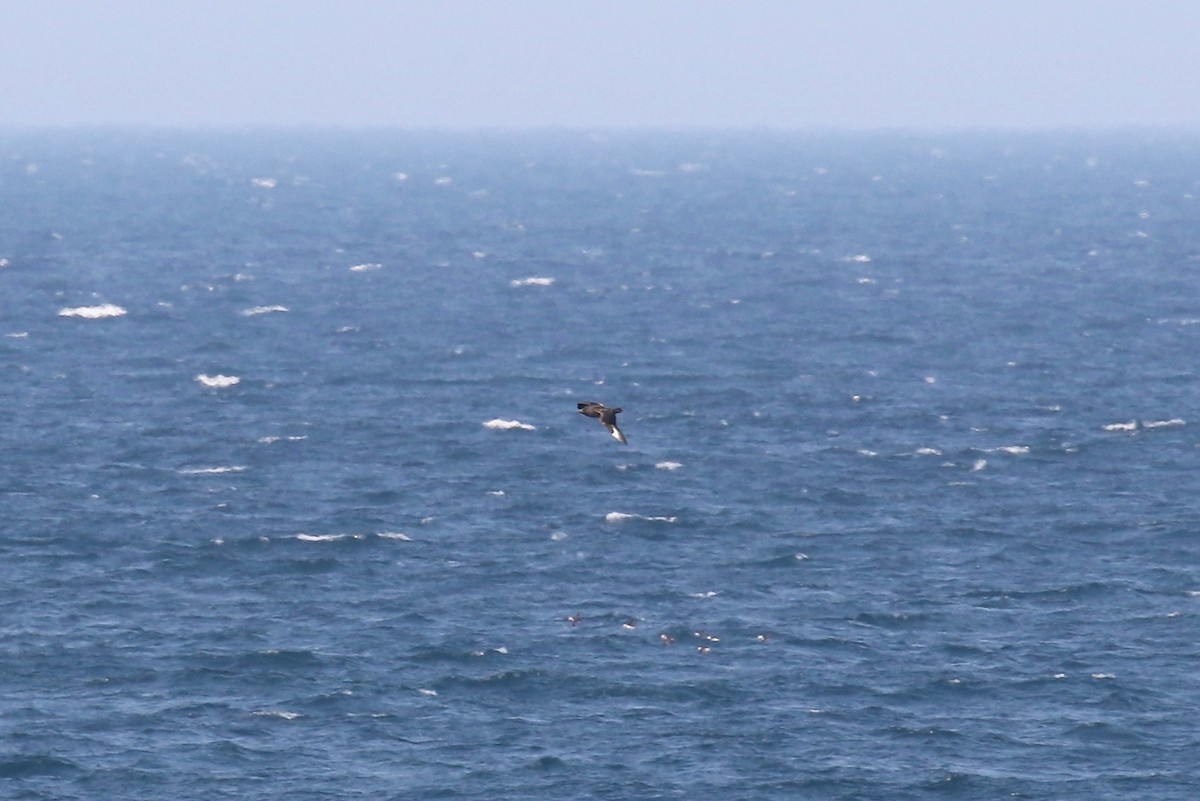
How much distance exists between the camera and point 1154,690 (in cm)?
6981

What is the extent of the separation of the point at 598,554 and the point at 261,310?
71329 mm

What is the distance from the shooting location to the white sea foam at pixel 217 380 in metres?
120

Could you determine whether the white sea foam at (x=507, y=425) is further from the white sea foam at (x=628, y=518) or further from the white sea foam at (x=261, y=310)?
the white sea foam at (x=261, y=310)

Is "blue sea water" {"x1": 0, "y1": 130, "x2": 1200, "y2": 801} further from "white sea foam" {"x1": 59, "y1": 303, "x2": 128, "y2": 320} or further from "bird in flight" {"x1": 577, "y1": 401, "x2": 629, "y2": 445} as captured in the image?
"bird in flight" {"x1": 577, "y1": 401, "x2": 629, "y2": 445}

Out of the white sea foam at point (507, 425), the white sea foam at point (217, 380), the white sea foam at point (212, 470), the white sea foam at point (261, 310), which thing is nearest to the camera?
the white sea foam at point (212, 470)

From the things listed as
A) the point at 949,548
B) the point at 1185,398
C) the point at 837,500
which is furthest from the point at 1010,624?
the point at 1185,398

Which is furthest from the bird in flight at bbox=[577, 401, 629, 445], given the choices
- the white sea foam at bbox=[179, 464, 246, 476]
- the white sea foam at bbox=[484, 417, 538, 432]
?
the white sea foam at bbox=[484, 417, 538, 432]

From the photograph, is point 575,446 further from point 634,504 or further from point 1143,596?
point 1143,596

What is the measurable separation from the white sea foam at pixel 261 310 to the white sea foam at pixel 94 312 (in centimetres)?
953

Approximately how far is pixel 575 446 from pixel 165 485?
2319cm

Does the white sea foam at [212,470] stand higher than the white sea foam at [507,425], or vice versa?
the white sea foam at [507,425]

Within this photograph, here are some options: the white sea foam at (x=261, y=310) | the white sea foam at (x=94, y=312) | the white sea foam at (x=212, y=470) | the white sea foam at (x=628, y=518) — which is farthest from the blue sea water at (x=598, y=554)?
the white sea foam at (x=261, y=310)

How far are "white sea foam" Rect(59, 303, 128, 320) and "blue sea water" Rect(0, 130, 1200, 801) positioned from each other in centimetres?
98

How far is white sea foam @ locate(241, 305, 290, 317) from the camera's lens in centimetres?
14788
